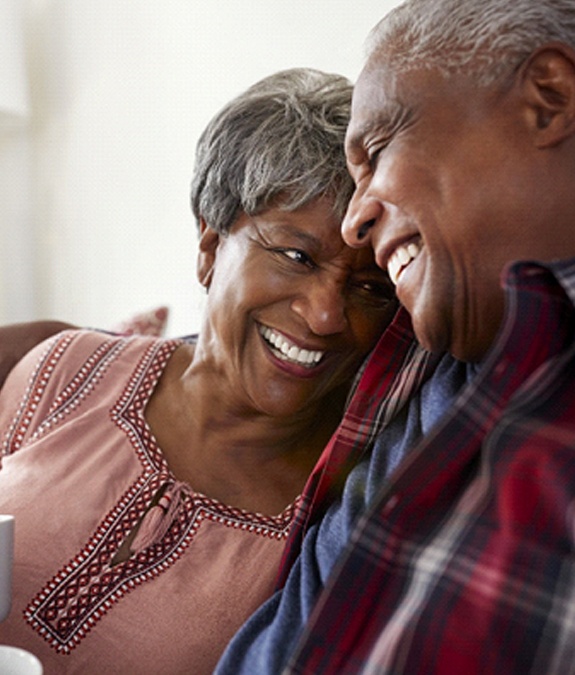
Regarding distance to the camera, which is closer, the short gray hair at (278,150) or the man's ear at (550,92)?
the man's ear at (550,92)

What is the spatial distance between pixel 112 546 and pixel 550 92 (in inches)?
35.0

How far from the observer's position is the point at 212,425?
1.51 m

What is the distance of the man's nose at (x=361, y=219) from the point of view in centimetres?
106

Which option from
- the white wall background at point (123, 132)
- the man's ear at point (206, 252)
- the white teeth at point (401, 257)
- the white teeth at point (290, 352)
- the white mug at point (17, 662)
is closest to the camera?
the white mug at point (17, 662)

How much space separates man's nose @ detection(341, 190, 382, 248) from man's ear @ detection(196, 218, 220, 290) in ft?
1.47

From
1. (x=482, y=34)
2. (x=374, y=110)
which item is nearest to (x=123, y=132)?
(x=374, y=110)

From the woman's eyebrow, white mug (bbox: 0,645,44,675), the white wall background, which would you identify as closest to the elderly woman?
the woman's eyebrow

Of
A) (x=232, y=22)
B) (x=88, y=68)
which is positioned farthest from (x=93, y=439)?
(x=88, y=68)

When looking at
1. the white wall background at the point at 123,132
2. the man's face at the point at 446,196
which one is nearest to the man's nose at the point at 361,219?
the man's face at the point at 446,196

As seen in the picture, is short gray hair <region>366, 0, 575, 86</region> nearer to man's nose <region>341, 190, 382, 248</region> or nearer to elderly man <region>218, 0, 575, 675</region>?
elderly man <region>218, 0, 575, 675</region>

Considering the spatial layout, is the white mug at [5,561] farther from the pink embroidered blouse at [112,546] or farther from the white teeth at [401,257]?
the white teeth at [401,257]

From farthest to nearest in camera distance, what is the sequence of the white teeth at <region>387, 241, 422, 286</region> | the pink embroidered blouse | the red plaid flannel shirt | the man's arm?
1. the man's arm
2. the pink embroidered blouse
3. the white teeth at <region>387, 241, 422, 286</region>
4. the red plaid flannel shirt

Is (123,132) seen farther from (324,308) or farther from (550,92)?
(550,92)

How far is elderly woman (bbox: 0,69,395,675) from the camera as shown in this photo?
1.29 meters
